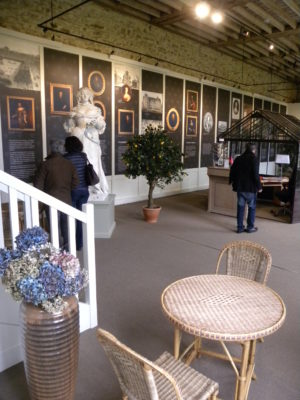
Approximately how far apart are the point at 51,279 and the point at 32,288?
3.9 inches

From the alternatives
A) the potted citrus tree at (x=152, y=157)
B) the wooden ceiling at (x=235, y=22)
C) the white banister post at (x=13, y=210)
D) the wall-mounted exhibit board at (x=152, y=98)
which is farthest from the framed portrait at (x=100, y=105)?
the white banister post at (x=13, y=210)

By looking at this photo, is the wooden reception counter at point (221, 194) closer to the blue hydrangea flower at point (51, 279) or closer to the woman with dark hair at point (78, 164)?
the woman with dark hair at point (78, 164)

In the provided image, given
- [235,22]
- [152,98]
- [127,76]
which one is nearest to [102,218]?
[127,76]

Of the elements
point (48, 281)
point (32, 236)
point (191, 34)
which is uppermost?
point (191, 34)

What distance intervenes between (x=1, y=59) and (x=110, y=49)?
2.80m

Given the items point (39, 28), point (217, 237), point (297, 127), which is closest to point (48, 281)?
point (217, 237)

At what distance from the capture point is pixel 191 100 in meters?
10.2

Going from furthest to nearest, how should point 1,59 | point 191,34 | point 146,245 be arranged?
point 191,34
point 1,59
point 146,245

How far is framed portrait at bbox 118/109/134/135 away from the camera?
8234 mm

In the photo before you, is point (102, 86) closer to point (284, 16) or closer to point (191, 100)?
point (191, 100)

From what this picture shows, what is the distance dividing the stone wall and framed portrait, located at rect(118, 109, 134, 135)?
1361mm

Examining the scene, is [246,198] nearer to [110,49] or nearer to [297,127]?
[297,127]

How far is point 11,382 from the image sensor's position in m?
2.37

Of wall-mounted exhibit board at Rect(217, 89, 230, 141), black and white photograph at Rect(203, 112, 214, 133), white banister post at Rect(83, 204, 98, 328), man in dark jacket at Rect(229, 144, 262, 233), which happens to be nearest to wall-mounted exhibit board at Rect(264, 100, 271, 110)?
wall-mounted exhibit board at Rect(217, 89, 230, 141)
